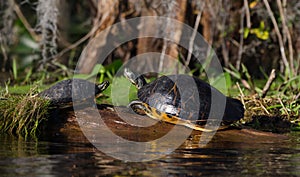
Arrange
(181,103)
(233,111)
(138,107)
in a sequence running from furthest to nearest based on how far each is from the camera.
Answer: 1. (138,107)
2. (233,111)
3. (181,103)

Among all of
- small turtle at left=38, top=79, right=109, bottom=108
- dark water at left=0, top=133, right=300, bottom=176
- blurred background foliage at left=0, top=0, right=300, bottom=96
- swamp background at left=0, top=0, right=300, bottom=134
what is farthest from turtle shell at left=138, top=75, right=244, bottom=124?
blurred background foliage at left=0, top=0, right=300, bottom=96

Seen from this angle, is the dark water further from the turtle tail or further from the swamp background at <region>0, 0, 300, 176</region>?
the turtle tail

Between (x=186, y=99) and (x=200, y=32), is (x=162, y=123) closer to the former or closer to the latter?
(x=186, y=99)

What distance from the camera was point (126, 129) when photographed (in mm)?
4957

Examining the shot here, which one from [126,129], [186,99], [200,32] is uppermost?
[200,32]

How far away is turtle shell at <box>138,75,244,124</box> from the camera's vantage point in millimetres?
4898

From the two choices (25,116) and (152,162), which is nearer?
(152,162)

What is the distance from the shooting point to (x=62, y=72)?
855cm

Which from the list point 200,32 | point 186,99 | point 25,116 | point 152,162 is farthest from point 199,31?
point 152,162

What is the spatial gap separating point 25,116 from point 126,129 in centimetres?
81

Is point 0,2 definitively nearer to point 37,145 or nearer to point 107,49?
point 107,49

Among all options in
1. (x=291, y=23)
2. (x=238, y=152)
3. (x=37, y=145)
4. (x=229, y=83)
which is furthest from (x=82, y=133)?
(x=291, y=23)

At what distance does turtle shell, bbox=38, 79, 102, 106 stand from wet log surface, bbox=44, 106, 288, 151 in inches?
5.4

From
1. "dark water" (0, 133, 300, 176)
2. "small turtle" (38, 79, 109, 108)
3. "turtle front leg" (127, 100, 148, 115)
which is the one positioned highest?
"small turtle" (38, 79, 109, 108)
